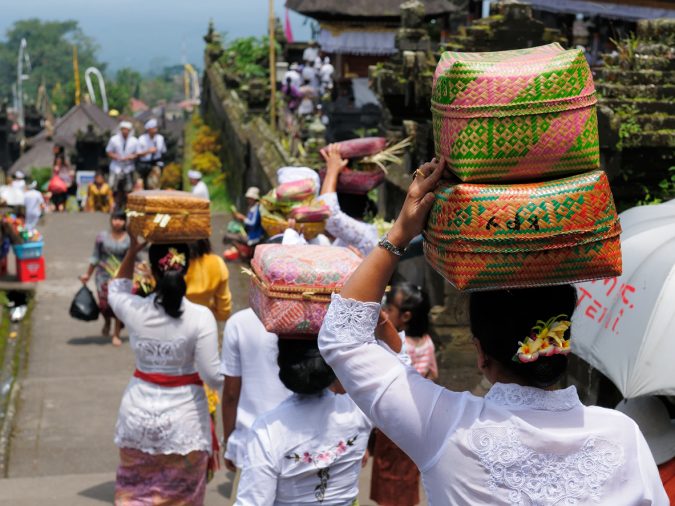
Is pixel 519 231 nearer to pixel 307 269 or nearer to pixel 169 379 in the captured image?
pixel 307 269

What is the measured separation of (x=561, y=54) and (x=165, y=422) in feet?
12.0

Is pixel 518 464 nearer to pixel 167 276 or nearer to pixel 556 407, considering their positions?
pixel 556 407

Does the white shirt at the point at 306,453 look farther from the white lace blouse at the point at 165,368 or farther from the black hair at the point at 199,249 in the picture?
the black hair at the point at 199,249

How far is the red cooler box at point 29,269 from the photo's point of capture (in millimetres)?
14703

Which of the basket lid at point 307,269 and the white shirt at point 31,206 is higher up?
the basket lid at point 307,269

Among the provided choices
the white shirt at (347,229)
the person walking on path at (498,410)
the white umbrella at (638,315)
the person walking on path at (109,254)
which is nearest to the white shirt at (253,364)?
the white shirt at (347,229)

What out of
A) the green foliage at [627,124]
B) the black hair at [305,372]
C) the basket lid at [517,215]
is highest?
the basket lid at [517,215]

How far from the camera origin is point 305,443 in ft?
12.4

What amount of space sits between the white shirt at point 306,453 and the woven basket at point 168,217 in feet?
8.13

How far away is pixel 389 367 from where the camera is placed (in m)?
2.68

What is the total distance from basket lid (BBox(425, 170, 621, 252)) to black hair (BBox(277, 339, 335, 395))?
1.24m

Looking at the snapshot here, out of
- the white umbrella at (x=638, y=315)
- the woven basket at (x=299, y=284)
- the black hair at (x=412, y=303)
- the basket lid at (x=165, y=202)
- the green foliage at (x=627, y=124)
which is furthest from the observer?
the green foliage at (x=627, y=124)

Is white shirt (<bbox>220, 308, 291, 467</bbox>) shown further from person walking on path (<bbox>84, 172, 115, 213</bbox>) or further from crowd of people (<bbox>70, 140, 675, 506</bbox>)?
person walking on path (<bbox>84, 172, 115, 213</bbox>)

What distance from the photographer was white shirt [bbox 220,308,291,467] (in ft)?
17.1
